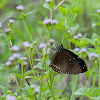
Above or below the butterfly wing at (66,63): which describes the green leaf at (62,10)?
above

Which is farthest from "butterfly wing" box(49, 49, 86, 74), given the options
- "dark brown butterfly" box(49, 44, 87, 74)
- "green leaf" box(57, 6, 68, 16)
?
"green leaf" box(57, 6, 68, 16)

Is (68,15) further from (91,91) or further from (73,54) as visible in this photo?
(91,91)

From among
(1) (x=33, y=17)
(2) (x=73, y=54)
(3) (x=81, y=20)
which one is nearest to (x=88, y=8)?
(3) (x=81, y=20)

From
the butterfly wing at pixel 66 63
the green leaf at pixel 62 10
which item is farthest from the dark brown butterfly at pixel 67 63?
the green leaf at pixel 62 10

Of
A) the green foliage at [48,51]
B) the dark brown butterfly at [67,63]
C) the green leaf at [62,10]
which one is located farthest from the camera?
the dark brown butterfly at [67,63]

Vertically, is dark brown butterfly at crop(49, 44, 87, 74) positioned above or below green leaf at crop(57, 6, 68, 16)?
below

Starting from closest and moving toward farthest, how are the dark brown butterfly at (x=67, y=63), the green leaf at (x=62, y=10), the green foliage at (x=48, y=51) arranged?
the green foliage at (x=48, y=51)
the green leaf at (x=62, y=10)
the dark brown butterfly at (x=67, y=63)

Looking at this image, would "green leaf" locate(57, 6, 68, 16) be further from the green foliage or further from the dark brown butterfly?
the dark brown butterfly

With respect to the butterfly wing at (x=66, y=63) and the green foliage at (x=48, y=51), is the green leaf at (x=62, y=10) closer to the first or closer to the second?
the green foliage at (x=48, y=51)
